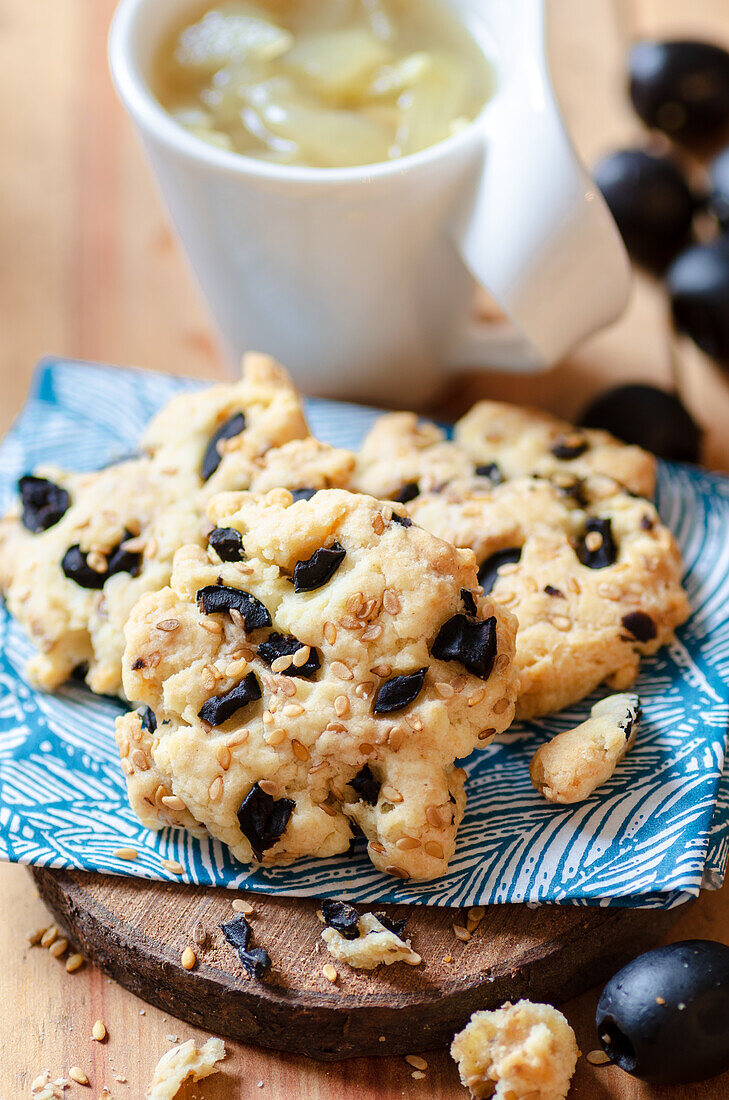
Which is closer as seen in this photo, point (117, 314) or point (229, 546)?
point (229, 546)

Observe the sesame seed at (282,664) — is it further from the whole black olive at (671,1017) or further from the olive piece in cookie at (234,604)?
the whole black olive at (671,1017)

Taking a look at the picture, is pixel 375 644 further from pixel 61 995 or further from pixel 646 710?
pixel 61 995

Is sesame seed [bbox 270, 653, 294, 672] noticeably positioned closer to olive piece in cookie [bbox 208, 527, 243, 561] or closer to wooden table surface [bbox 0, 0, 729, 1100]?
olive piece in cookie [bbox 208, 527, 243, 561]

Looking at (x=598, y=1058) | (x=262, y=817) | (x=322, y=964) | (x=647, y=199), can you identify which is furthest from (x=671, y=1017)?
(x=647, y=199)

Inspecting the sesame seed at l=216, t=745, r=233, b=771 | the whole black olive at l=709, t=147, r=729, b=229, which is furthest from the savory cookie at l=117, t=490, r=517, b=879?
the whole black olive at l=709, t=147, r=729, b=229

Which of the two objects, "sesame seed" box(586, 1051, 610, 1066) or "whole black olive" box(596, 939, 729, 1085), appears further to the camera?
"sesame seed" box(586, 1051, 610, 1066)

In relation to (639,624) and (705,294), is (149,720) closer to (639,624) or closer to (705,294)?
(639,624)

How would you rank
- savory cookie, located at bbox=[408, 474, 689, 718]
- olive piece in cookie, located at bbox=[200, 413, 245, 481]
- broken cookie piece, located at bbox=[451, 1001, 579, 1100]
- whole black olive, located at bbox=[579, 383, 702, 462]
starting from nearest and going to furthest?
broken cookie piece, located at bbox=[451, 1001, 579, 1100]
savory cookie, located at bbox=[408, 474, 689, 718]
olive piece in cookie, located at bbox=[200, 413, 245, 481]
whole black olive, located at bbox=[579, 383, 702, 462]

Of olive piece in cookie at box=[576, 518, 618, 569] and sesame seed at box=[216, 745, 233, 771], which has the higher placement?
sesame seed at box=[216, 745, 233, 771]
